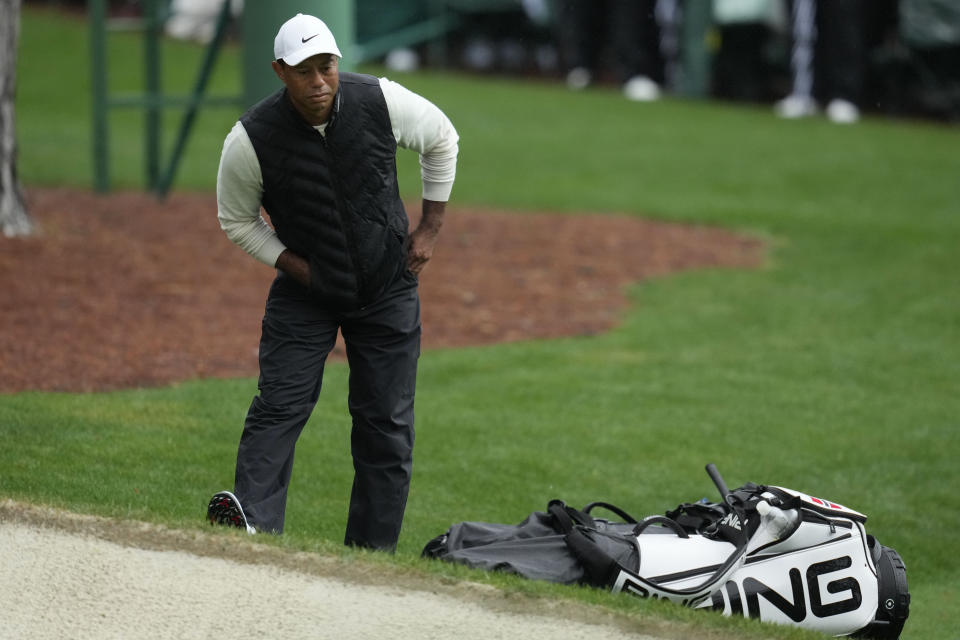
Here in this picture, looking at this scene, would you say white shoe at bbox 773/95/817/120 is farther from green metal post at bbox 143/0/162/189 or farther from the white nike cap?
the white nike cap

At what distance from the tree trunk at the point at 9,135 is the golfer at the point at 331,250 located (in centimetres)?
564

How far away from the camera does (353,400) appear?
512cm

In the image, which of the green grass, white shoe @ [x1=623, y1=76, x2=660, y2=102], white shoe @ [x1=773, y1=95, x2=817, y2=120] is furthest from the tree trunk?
white shoe @ [x1=773, y1=95, x2=817, y2=120]

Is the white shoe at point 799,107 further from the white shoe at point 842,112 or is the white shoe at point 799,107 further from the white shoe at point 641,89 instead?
the white shoe at point 641,89

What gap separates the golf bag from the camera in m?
4.73

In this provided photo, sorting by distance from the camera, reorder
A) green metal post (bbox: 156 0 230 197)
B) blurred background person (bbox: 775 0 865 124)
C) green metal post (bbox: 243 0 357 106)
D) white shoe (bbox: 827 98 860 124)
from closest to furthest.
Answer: green metal post (bbox: 243 0 357 106) < green metal post (bbox: 156 0 230 197) < blurred background person (bbox: 775 0 865 124) < white shoe (bbox: 827 98 860 124)

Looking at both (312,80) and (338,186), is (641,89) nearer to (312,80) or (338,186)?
(338,186)

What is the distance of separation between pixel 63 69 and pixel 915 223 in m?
13.4

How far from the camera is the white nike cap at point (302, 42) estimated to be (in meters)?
4.55

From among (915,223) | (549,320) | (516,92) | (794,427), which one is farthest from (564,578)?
(516,92)

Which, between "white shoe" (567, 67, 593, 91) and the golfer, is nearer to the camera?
the golfer

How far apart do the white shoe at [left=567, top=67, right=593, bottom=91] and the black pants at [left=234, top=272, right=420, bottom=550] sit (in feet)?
57.9

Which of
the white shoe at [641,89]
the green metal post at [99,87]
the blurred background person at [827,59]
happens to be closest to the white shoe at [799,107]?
the blurred background person at [827,59]

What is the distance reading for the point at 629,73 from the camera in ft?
70.1
